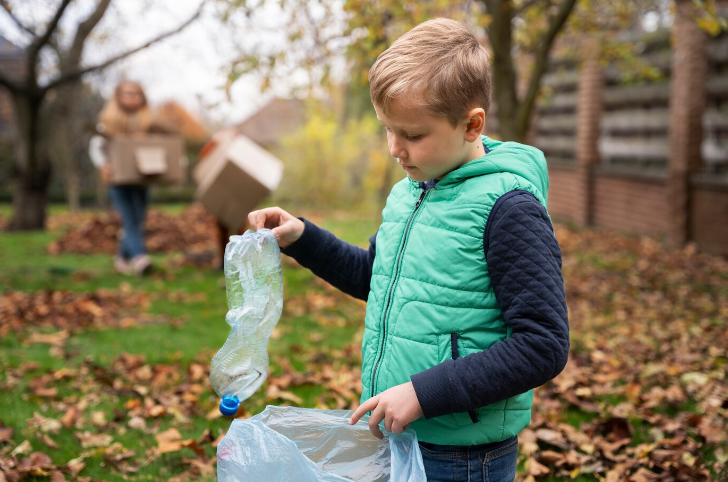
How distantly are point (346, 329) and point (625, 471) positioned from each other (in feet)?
10.2

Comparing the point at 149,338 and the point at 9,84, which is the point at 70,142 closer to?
the point at 9,84

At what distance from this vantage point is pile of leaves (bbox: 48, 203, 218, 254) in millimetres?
9445

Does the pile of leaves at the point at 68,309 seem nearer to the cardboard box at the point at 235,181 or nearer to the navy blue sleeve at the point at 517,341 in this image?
the cardboard box at the point at 235,181

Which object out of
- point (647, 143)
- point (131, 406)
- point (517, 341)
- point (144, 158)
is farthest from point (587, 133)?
point (517, 341)

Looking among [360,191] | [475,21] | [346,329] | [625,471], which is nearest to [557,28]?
[475,21]

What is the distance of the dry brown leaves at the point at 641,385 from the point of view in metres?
2.86

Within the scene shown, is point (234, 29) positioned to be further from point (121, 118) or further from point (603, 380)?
point (603, 380)

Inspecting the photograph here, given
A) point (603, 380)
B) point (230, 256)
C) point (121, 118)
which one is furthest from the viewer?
point (121, 118)

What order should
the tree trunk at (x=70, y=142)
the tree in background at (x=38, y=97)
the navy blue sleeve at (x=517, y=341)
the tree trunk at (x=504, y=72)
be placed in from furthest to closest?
the tree trunk at (x=70, y=142), the tree in background at (x=38, y=97), the tree trunk at (x=504, y=72), the navy blue sleeve at (x=517, y=341)

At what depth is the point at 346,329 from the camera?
18.4ft

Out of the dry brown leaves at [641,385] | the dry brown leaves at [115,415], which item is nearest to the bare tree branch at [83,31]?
the dry brown leaves at [115,415]

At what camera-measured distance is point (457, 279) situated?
5.09 feet

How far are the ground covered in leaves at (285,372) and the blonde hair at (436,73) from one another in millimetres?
1860

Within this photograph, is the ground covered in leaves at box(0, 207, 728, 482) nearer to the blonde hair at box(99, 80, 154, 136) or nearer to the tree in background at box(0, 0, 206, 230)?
the blonde hair at box(99, 80, 154, 136)
